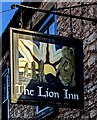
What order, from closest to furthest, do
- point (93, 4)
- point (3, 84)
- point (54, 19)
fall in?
point (93, 4)
point (54, 19)
point (3, 84)

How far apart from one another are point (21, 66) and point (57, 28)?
8.65 ft

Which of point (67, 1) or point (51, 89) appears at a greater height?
point (67, 1)

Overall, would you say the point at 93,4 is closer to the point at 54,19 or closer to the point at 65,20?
the point at 65,20

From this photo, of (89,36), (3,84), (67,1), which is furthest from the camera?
(3,84)

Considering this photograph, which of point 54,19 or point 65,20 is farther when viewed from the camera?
point 54,19

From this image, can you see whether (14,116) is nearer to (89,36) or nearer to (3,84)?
(3,84)

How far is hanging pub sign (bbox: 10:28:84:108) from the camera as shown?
7230 millimetres

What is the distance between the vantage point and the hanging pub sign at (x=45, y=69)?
723 centimetres

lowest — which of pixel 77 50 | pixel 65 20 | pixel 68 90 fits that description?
pixel 68 90

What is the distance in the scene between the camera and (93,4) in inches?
309

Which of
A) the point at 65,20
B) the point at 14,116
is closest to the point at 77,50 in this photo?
the point at 65,20

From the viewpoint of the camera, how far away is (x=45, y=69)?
7598mm

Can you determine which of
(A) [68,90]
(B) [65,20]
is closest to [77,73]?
(A) [68,90]

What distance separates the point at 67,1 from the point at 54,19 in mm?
763
